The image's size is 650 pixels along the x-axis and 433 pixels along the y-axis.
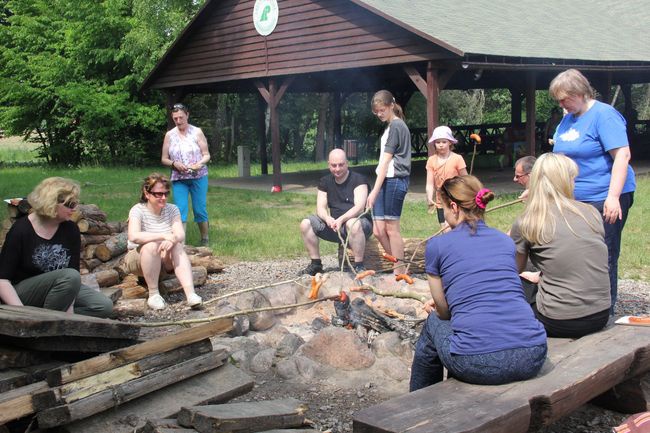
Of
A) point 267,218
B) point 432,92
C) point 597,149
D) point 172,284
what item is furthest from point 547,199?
point 432,92

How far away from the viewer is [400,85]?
20.6 m

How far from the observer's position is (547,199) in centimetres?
375

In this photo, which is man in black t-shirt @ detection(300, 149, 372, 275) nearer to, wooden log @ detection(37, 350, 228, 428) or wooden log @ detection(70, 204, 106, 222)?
wooden log @ detection(70, 204, 106, 222)

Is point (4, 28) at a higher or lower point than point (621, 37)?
higher

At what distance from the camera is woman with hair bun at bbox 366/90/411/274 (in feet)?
20.9

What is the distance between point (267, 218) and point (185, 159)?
338 cm

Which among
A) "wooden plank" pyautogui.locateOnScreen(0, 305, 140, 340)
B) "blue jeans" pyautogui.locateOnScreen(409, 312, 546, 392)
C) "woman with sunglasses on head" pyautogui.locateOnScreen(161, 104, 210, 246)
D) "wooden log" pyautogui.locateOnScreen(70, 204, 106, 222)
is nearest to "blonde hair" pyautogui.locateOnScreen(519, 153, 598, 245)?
"blue jeans" pyautogui.locateOnScreen(409, 312, 546, 392)

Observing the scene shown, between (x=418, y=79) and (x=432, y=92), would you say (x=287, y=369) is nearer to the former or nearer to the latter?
(x=432, y=92)

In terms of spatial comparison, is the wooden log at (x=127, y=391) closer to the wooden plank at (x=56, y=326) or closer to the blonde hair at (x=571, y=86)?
the wooden plank at (x=56, y=326)

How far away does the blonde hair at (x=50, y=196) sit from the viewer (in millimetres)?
4598

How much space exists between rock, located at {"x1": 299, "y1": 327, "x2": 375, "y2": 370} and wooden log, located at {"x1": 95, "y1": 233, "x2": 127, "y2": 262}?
2.96 m

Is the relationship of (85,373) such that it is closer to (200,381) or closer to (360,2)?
(200,381)

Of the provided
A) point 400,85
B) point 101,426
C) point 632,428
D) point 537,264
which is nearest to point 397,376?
point 537,264

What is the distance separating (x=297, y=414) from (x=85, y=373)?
0.97 metres
